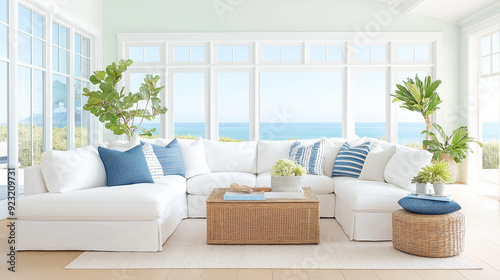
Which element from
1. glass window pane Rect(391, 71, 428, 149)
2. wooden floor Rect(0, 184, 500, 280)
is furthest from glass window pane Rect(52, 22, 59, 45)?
glass window pane Rect(391, 71, 428, 149)

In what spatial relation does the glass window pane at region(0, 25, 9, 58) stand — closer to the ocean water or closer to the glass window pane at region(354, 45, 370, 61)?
the ocean water

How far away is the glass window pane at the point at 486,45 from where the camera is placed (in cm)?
673

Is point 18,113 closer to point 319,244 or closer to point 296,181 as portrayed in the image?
point 296,181

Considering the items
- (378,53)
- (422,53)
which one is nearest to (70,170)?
(378,53)

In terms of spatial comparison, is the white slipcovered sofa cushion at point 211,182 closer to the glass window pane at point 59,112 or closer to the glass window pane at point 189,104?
the glass window pane at point 59,112

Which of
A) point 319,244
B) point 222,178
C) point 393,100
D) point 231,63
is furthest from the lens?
point 231,63

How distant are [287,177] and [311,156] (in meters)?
1.23

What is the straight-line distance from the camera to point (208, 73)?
23.6 ft

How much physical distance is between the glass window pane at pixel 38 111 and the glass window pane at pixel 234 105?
9.32 feet

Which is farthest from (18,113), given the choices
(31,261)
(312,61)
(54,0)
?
(312,61)

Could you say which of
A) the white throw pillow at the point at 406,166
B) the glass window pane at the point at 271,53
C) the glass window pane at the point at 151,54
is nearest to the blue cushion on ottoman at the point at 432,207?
the white throw pillow at the point at 406,166

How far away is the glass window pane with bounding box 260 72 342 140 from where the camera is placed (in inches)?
285

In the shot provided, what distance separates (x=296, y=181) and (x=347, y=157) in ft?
4.12

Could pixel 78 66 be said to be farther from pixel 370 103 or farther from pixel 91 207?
pixel 370 103
